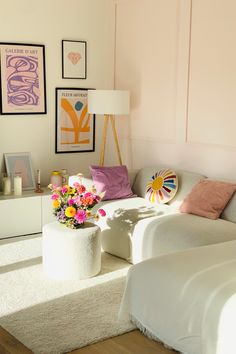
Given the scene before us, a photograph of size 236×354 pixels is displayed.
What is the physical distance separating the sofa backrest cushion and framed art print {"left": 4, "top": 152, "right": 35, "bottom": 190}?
116 centimetres

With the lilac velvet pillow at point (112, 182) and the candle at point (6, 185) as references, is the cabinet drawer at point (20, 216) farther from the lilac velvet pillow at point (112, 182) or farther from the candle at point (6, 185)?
the lilac velvet pillow at point (112, 182)

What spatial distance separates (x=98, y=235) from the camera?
4.20 meters

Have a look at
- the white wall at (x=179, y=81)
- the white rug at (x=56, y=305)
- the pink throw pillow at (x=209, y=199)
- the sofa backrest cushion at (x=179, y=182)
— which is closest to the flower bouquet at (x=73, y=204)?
the white rug at (x=56, y=305)

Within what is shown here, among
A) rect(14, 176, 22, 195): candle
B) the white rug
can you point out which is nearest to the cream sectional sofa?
the white rug

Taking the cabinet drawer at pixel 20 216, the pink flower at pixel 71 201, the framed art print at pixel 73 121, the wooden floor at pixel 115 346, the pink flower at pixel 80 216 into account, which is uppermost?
the framed art print at pixel 73 121

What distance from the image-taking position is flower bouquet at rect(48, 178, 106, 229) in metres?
4.12

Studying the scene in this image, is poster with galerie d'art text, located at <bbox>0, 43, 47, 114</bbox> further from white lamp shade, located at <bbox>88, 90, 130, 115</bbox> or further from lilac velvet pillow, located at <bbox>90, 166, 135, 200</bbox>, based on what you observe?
lilac velvet pillow, located at <bbox>90, 166, 135, 200</bbox>

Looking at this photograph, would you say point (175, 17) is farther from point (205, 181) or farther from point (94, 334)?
point (94, 334)

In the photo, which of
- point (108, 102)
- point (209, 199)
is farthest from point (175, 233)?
point (108, 102)

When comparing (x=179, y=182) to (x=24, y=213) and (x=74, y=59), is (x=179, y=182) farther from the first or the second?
(x=74, y=59)

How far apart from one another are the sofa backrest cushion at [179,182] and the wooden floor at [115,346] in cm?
193

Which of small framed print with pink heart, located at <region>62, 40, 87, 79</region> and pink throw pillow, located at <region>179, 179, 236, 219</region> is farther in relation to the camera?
small framed print with pink heart, located at <region>62, 40, 87, 79</region>

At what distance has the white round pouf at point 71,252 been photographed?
406 cm

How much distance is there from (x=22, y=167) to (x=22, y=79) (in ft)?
3.05
